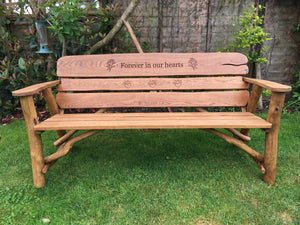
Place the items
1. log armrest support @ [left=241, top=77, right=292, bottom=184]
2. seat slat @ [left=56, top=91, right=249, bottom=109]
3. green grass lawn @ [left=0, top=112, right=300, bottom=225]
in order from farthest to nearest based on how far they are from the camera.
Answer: seat slat @ [left=56, top=91, right=249, bottom=109] → log armrest support @ [left=241, top=77, right=292, bottom=184] → green grass lawn @ [left=0, top=112, right=300, bottom=225]

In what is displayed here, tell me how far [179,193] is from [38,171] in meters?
1.16

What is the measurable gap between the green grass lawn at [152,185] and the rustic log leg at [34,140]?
98 millimetres

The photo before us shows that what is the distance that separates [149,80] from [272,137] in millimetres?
1230

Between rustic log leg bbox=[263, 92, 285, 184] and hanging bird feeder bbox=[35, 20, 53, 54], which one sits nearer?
rustic log leg bbox=[263, 92, 285, 184]

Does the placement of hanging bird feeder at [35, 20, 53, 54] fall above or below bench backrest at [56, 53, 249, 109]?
above

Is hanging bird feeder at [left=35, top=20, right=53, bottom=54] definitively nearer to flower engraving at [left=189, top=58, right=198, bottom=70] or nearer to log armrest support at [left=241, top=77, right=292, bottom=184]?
Answer: flower engraving at [left=189, top=58, right=198, bottom=70]

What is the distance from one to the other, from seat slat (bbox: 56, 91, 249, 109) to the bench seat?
0.88 feet

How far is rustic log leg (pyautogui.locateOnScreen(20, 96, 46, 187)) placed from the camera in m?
1.67

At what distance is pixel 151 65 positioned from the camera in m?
2.25

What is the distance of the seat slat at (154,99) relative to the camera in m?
2.19

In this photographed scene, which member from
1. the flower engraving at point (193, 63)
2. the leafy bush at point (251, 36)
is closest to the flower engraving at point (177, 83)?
the flower engraving at point (193, 63)

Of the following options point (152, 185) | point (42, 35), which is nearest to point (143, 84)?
point (152, 185)

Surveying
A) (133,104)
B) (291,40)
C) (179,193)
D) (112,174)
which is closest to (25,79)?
(133,104)

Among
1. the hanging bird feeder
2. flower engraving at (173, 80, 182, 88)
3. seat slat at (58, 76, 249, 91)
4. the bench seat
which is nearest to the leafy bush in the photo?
seat slat at (58, 76, 249, 91)
